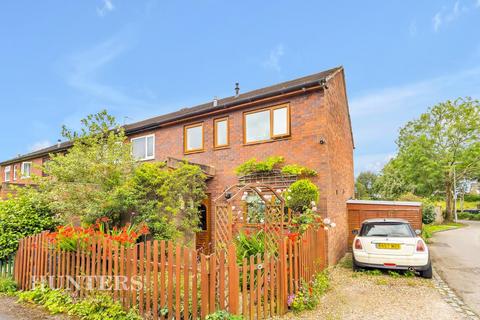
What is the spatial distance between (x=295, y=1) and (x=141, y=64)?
7973 mm

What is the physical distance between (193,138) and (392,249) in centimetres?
885

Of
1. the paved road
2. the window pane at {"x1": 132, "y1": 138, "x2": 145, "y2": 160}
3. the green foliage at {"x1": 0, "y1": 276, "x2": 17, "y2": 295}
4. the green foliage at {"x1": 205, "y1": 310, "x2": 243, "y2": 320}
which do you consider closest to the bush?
the paved road

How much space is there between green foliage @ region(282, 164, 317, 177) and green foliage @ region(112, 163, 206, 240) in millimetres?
3218

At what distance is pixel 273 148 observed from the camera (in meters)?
10.5

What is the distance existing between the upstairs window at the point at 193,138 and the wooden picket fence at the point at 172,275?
7.14 m

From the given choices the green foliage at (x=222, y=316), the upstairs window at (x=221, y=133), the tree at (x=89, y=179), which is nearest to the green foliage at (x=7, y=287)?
the tree at (x=89, y=179)

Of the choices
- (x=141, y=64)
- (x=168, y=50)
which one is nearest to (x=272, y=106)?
(x=168, y=50)

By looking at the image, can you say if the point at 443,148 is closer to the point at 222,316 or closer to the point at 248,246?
the point at 248,246

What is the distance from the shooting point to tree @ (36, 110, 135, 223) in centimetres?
902

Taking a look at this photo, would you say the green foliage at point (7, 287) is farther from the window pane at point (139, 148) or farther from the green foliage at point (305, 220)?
the window pane at point (139, 148)

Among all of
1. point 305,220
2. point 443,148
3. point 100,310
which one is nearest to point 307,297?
point 305,220

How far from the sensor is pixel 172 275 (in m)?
4.44

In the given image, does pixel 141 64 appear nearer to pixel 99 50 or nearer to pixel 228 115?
pixel 99 50

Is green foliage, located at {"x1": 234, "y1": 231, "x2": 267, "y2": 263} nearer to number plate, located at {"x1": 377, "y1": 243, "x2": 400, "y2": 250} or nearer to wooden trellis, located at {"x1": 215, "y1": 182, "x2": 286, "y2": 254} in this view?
wooden trellis, located at {"x1": 215, "y1": 182, "x2": 286, "y2": 254}
